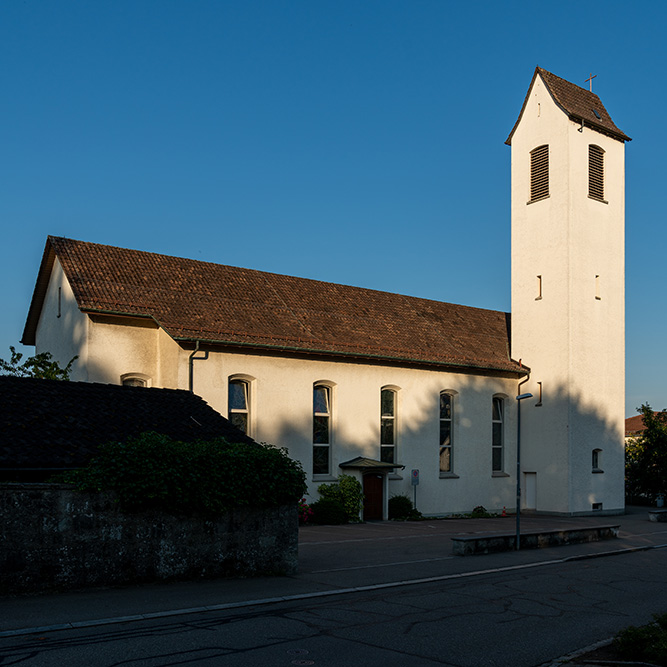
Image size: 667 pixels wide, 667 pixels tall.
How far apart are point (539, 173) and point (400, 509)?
15.8m

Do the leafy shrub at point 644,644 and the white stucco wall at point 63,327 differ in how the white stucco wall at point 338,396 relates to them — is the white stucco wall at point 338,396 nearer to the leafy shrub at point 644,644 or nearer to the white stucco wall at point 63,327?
the white stucco wall at point 63,327

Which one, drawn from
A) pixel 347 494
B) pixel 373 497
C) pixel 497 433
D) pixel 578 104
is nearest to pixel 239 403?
pixel 347 494

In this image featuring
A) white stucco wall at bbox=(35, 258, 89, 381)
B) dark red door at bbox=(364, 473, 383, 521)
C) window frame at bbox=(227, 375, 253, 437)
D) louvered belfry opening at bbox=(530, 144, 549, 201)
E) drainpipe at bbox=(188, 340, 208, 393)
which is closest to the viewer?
drainpipe at bbox=(188, 340, 208, 393)

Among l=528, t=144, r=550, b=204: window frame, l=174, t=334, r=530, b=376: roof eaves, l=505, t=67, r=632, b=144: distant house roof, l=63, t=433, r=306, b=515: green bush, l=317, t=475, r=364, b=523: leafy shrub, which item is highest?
l=505, t=67, r=632, b=144: distant house roof

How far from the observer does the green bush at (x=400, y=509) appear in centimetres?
2920

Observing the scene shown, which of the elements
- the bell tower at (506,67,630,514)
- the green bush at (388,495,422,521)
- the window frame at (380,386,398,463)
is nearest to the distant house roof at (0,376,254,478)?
the window frame at (380,386,398,463)

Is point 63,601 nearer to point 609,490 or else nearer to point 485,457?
point 485,457

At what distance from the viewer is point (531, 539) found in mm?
20375

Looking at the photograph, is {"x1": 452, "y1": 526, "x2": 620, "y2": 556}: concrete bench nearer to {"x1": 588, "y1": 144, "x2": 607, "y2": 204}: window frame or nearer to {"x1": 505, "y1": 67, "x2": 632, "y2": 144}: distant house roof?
{"x1": 588, "y1": 144, "x2": 607, "y2": 204}: window frame

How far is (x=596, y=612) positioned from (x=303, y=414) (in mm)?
16530

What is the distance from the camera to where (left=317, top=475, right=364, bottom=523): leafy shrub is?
2703 cm

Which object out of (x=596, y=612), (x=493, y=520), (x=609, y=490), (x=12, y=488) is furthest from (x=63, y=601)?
(x=609, y=490)

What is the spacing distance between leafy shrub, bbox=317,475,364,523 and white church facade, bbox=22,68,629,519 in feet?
1.49

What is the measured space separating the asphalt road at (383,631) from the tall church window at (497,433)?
19949 mm
